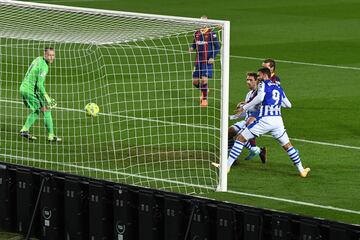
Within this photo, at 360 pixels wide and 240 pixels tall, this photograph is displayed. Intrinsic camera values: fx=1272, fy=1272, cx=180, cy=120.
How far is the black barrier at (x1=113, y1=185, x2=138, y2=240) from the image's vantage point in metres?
17.1

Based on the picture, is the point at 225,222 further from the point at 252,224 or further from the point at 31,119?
the point at 31,119

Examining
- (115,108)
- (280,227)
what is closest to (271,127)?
(115,108)

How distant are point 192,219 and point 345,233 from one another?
91.8 inches

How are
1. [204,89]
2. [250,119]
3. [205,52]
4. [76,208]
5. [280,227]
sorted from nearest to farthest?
[280,227], [76,208], [205,52], [250,119], [204,89]

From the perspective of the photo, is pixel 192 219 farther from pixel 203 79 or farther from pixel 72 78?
pixel 72 78

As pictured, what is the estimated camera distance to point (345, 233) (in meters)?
15.0

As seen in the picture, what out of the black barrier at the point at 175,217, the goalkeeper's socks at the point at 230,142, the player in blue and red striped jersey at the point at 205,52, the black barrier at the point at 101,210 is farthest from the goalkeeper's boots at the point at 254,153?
the black barrier at the point at 175,217

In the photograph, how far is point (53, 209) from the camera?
58.7 feet

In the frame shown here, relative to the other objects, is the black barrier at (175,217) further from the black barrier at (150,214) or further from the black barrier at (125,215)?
the black barrier at (150,214)

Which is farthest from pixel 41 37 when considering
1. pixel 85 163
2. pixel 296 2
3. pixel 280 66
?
pixel 296 2

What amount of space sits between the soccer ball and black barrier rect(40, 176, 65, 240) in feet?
21.0

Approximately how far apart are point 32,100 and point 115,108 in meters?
2.55

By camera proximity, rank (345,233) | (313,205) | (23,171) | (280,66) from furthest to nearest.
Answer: (280,66) < (313,205) < (23,171) < (345,233)

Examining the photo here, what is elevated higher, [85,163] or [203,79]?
[203,79]
